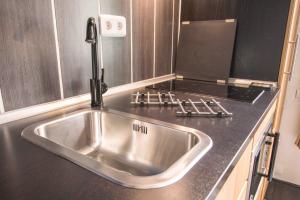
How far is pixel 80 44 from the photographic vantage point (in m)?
0.94

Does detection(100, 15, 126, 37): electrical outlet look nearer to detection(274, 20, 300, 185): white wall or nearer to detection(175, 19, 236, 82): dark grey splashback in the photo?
detection(175, 19, 236, 82): dark grey splashback

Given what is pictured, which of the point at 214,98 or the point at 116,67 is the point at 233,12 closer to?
the point at 214,98

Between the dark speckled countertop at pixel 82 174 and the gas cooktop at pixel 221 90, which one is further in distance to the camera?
the gas cooktop at pixel 221 90

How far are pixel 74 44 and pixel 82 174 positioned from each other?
63 centimetres

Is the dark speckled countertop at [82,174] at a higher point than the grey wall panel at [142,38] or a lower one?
lower

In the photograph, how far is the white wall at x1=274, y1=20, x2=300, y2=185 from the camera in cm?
158

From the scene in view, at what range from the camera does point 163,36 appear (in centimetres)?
153

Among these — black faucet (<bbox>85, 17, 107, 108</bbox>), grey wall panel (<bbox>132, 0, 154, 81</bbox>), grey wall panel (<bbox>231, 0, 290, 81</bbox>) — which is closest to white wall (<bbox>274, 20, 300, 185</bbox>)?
grey wall panel (<bbox>231, 0, 290, 81</bbox>)

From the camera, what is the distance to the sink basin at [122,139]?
67 cm

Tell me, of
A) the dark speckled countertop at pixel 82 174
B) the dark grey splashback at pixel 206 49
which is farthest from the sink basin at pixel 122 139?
the dark grey splashback at pixel 206 49

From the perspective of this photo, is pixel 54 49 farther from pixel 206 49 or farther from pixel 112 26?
pixel 206 49

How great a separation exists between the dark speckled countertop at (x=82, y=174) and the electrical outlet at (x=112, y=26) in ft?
1.76

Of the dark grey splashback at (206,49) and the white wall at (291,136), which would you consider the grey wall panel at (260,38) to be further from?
the white wall at (291,136)

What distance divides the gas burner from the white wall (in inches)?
36.0
